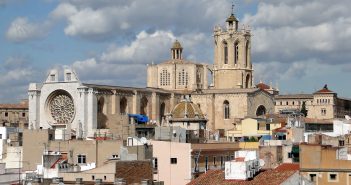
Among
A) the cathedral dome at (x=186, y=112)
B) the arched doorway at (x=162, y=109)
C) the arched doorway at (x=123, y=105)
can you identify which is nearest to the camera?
the cathedral dome at (x=186, y=112)

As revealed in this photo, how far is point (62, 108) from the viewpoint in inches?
3996

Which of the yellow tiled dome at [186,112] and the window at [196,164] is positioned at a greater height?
the yellow tiled dome at [186,112]

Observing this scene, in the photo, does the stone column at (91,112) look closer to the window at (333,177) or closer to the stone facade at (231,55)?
the stone facade at (231,55)

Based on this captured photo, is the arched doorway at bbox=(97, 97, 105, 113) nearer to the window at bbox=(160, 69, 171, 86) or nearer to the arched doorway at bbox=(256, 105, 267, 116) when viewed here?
the arched doorway at bbox=(256, 105, 267, 116)

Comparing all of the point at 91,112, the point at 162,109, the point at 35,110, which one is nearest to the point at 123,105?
the point at 91,112

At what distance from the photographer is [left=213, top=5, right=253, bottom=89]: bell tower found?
389ft

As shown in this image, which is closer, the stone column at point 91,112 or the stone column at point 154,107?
the stone column at point 91,112

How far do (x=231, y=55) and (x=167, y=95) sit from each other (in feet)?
40.0

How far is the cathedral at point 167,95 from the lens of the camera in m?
97.9

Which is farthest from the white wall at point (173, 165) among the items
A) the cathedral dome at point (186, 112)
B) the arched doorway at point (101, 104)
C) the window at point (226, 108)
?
the window at point (226, 108)

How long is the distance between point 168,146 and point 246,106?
65.6m

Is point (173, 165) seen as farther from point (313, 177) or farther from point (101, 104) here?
point (101, 104)

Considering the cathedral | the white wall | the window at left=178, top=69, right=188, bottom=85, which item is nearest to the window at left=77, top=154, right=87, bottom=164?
the white wall

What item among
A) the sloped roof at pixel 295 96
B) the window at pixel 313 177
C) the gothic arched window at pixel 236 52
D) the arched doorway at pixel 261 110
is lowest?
the window at pixel 313 177
